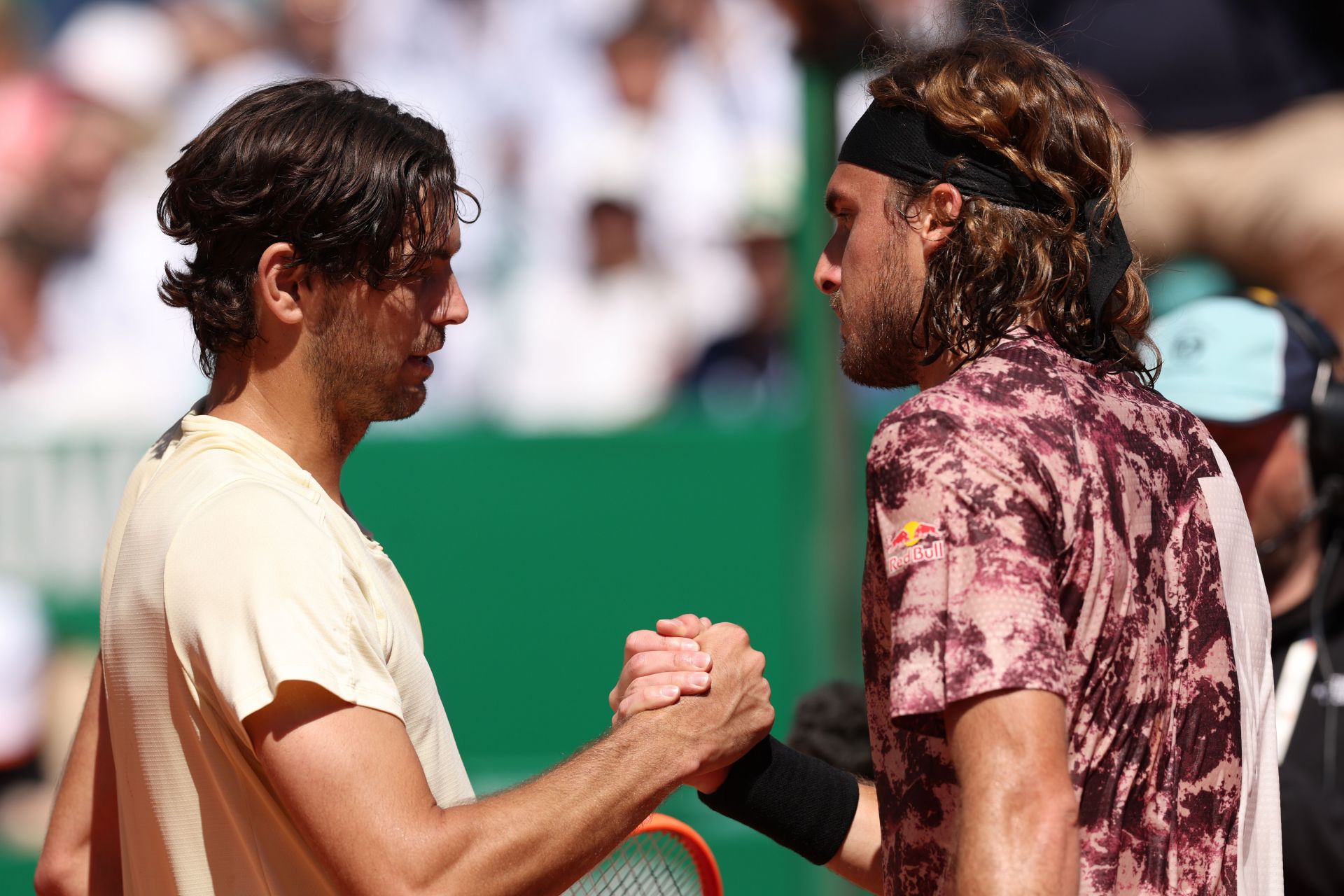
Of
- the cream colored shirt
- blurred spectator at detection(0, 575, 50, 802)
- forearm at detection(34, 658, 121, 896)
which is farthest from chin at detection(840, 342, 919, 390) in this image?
blurred spectator at detection(0, 575, 50, 802)

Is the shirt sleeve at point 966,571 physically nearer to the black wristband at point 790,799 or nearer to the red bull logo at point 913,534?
the red bull logo at point 913,534

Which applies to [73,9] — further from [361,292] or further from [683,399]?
[361,292]

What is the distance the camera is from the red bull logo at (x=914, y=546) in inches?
67.0

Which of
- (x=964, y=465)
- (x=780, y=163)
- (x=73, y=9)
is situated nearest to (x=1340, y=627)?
(x=964, y=465)

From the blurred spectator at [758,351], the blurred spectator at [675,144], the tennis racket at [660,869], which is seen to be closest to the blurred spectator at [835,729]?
the tennis racket at [660,869]

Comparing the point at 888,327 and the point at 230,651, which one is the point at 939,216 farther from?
the point at 230,651

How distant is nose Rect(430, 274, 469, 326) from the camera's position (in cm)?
227

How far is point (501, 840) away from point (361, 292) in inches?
32.3

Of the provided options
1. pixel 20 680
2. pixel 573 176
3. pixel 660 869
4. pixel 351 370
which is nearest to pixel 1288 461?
pixel 660 869

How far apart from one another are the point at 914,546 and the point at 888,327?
0.43m

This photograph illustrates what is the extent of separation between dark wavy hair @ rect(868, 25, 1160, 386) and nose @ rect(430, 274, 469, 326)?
2.27 ft

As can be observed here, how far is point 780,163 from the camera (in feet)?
20.1

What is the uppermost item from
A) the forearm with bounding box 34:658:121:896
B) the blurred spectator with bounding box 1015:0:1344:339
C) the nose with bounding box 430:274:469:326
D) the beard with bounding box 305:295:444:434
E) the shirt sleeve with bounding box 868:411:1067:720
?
the blurred spectator with bounding box 1015:0:1344:339

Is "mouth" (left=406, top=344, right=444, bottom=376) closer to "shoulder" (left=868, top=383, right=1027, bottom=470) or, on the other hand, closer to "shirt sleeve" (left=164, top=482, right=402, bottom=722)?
"shirt sleeve" (left=164, top=482, right=402, bottom=722)
